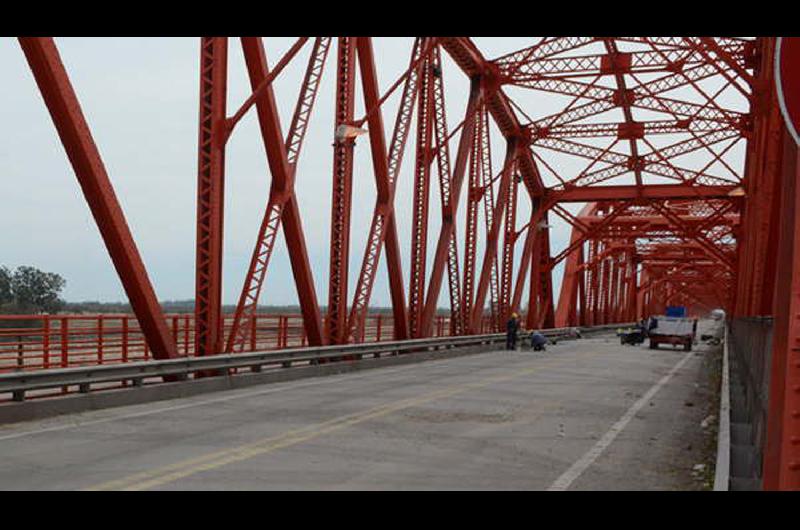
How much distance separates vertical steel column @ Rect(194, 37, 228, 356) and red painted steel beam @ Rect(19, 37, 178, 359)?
4.02ft

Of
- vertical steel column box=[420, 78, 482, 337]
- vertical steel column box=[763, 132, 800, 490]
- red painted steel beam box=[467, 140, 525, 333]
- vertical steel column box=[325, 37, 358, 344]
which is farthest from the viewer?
red painted steel beam box=[467, 140, 525, 333]

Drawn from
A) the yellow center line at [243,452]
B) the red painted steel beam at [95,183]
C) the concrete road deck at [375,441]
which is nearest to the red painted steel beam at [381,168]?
the concrete road deck at [375,441]

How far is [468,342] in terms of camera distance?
30750 millimetres

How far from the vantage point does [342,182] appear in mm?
20125

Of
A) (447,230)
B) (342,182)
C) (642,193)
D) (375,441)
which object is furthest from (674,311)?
(375,441)

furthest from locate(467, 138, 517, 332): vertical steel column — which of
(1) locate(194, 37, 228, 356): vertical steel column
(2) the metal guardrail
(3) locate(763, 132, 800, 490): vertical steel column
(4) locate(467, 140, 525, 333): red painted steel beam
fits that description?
(3) locate(763, 132, 800, 490): vertical steel column

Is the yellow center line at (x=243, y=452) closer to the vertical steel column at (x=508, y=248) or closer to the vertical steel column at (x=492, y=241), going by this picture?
the vertical steel column at (x=492, y=241)

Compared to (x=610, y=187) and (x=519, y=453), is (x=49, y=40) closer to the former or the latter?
(x=519, y=453)

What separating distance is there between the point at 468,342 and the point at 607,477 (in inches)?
889

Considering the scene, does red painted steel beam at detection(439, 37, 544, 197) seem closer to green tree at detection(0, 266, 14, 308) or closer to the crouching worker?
the crouching worker

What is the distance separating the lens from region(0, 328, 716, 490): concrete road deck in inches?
305

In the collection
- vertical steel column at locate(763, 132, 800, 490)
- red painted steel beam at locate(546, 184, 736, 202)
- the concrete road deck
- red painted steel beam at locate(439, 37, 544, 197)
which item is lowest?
the concrete road deck

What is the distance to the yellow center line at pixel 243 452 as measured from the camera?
24.1ft
